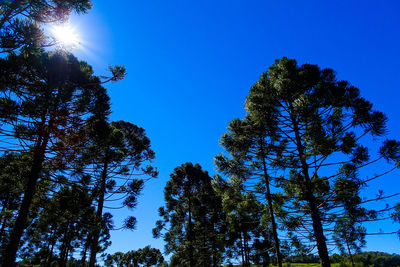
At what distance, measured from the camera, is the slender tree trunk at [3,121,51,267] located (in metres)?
5.49

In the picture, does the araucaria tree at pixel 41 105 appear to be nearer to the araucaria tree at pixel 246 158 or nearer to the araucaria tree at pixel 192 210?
the araucaria tree at pixel 246 158

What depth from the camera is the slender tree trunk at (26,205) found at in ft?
18.0

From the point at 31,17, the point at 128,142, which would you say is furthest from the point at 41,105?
the point at 128,142

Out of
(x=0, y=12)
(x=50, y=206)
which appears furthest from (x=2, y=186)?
(x=0, y=12)

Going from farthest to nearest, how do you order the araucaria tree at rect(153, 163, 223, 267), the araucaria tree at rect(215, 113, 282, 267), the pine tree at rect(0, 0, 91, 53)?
1. the araucaria tree at rect(153, 163, 223, 267)
2. the araucaria tree at rect(215, 113, 282, 267)
3. the pine tree at rect(0, 0, 91, 53)

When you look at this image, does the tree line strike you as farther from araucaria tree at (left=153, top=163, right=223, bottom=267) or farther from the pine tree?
araucaria tree at (left=153, top=163, right=223, bottom=267)

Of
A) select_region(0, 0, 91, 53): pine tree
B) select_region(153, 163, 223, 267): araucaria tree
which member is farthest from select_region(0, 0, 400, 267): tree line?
select_region(153, 163, 223, 267): araucaria tree

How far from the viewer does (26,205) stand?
6160 mm

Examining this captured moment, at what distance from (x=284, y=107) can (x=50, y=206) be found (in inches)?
440

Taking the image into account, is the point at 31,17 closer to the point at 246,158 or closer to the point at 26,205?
the point at 26,205

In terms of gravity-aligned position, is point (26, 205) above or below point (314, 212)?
above

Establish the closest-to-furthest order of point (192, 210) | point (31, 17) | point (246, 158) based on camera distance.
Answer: point (31, 17)
point (246, 158)
point (192, 210)

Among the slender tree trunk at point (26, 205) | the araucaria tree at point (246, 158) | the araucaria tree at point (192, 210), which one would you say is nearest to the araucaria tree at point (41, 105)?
the slender tree trunk at point (26, 205)

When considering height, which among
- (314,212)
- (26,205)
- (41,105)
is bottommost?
(314,212)
